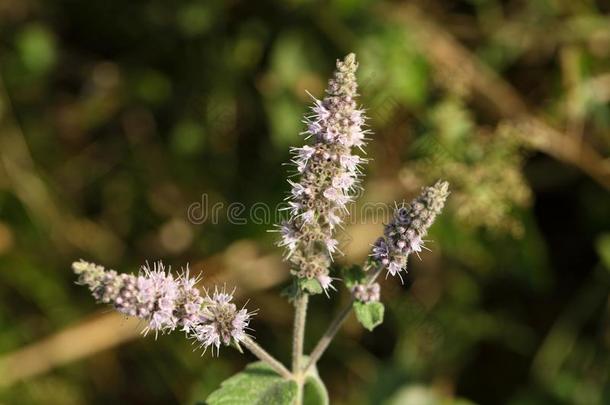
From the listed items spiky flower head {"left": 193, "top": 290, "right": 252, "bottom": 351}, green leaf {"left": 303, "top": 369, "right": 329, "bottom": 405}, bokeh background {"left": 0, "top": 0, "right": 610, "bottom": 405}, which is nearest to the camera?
spiky flower head {"left": 193, "top": 290, "right": 252, "bottom": 351}

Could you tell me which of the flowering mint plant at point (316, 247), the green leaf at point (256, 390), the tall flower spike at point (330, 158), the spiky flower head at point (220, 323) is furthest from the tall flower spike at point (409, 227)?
the green leaf at point (256, 390)

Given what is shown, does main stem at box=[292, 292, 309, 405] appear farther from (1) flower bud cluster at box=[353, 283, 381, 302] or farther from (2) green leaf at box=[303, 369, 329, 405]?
(1) flower bud cluster at box=[353, 283, 381, 302]

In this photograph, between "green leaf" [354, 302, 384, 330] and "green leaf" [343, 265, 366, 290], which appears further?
"green leaf" [343, 265, 366, 290]

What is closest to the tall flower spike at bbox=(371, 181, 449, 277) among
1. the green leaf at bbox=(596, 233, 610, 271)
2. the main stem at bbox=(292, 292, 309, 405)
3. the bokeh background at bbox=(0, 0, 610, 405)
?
the main stem at bbox=(292, 292, 309, 405)

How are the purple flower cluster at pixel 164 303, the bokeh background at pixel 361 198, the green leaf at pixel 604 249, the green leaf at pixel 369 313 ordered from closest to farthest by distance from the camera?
the purple flower cluster at pixel 164 303 < the green leaf at pixel 369 313 < the green leaf at pixel 604 249 < the bokeh background at pixel 361 198

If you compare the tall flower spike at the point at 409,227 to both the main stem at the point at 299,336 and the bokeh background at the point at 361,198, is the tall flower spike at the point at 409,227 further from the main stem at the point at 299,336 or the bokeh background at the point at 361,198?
the bokeh background at the point at 361,198

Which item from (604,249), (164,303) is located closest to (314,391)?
(164,303)

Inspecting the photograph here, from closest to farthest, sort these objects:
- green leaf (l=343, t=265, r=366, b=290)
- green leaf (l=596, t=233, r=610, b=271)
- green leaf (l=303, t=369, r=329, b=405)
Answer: green leaf (l=343, t=265, r=366, b=290), green leaf (l=303, t=369, r=329, b=405), green leaf (l=596, t=233, r=610, b=271)
